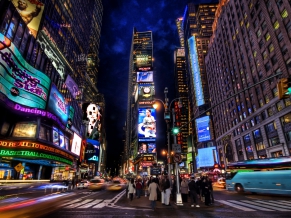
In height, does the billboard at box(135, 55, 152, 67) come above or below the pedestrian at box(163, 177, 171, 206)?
above

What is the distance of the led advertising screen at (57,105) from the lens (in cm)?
4163

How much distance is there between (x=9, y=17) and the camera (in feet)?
113

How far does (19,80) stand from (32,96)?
3716 millimetres

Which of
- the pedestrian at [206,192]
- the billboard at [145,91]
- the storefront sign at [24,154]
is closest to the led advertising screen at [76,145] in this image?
the storefront sign at [24,154]

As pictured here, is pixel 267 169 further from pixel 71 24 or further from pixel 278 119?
pixel 71 24

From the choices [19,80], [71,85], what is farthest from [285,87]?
[71,85]

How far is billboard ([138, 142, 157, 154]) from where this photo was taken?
120500 mm

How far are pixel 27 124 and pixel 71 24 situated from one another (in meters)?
49.4

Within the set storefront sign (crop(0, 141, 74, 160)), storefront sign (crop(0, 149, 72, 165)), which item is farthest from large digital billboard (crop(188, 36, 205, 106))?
storefront sign (crop(0, 149, 72, 165))

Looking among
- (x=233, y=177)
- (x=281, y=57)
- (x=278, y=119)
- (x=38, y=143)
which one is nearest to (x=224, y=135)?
(x=278, y=119)

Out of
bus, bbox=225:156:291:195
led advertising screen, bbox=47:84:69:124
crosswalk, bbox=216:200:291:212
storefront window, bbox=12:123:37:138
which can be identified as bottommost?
crosswalk, bbox=216:200:291:212

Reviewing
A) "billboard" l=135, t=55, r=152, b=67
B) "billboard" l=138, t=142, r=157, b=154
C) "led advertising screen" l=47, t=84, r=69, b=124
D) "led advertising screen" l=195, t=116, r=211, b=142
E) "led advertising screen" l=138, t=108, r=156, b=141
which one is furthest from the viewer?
"billboard" l=135, t=55, r=152, b=67

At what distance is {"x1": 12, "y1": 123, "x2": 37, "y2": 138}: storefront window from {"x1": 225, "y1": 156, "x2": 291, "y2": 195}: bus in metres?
35.8

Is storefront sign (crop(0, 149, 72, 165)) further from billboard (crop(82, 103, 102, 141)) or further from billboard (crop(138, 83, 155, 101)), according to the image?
billboard (crop(138, 83, 155, 101))
